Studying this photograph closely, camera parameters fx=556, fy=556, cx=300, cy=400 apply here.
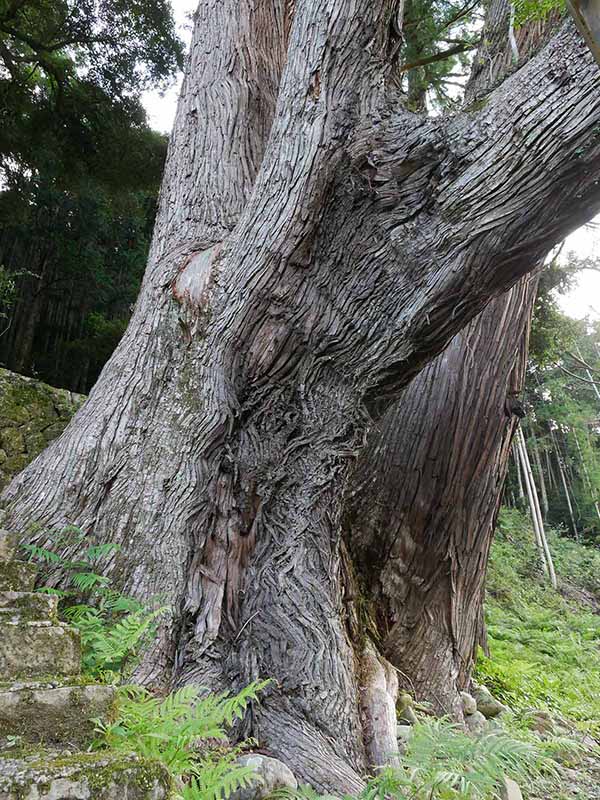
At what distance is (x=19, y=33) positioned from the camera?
24.2 ft

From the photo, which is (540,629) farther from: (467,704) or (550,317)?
(467,704)

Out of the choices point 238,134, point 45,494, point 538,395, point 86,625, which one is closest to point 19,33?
point 238,134

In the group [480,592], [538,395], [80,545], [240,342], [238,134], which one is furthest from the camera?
[538,395]

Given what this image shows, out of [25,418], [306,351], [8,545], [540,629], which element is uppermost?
[25,418]

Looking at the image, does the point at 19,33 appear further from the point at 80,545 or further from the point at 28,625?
the point at 28,625

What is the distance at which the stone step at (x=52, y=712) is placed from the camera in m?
1.45

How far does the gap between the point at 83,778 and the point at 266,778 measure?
0.95 metres

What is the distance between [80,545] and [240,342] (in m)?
1.30

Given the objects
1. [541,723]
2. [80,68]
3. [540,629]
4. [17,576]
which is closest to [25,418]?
[17,576]

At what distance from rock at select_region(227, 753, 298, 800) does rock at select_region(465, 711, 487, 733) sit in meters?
1.66

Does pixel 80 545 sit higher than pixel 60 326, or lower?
lower

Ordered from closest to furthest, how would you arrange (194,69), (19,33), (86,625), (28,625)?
(28,625), (86,625), (194,69), (19,33)

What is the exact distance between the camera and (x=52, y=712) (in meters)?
1.51

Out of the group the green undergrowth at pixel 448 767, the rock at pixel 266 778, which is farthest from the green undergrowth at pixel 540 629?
the rock at pixel 266 778
